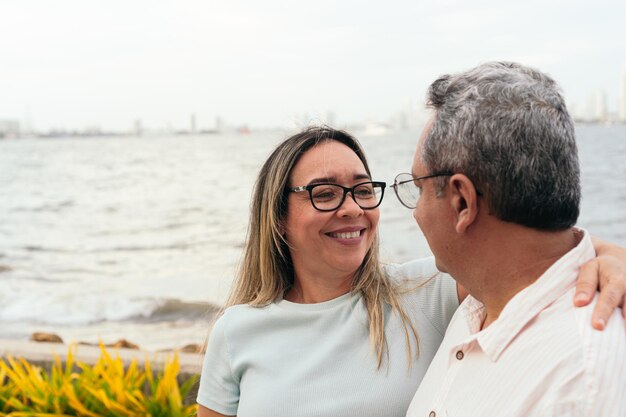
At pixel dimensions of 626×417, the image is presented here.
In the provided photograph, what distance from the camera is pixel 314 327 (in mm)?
2549

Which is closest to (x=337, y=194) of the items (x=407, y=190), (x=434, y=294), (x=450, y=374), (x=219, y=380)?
(x=434, y=294)

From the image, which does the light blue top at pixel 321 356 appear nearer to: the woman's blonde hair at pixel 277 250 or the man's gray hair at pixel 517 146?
the woman's blonde hair at pixel 277 250

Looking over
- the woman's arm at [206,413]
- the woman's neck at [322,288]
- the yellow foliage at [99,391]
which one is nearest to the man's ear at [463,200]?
the woman's neck at [322,288]

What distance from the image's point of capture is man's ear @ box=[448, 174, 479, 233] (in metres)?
1.65

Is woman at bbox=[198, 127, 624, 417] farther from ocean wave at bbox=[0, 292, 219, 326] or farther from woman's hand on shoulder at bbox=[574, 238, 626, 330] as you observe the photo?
ocean wave at bbox=[0, 292, 219, 326]

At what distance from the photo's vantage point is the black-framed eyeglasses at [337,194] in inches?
103

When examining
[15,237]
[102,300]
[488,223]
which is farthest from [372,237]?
[15,237]

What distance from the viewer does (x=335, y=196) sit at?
2.62 meters

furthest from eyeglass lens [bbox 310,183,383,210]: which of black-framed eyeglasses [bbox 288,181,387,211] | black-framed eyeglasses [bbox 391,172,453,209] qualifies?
black-framed eyeglasses [bbox 391,172,453,209]

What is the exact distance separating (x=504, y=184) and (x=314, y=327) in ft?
3.79

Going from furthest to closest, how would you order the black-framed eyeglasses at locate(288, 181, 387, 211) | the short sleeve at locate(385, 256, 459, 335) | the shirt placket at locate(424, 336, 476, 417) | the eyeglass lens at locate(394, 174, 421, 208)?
the black-framed eyeglasses at locate(288, 181, 387, 211), the short sleeve at locate(385, 256, 459, 335), the eyeglass lens at locate(394, 174, 421, 208), the shirt placket at locate(424, 336, 476, 417)

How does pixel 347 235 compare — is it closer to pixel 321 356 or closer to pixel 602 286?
pixel 321 356

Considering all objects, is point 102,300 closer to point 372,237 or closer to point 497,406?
point 372,237

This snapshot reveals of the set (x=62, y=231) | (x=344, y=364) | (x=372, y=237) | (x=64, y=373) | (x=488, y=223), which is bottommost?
(x=62, y=231)
